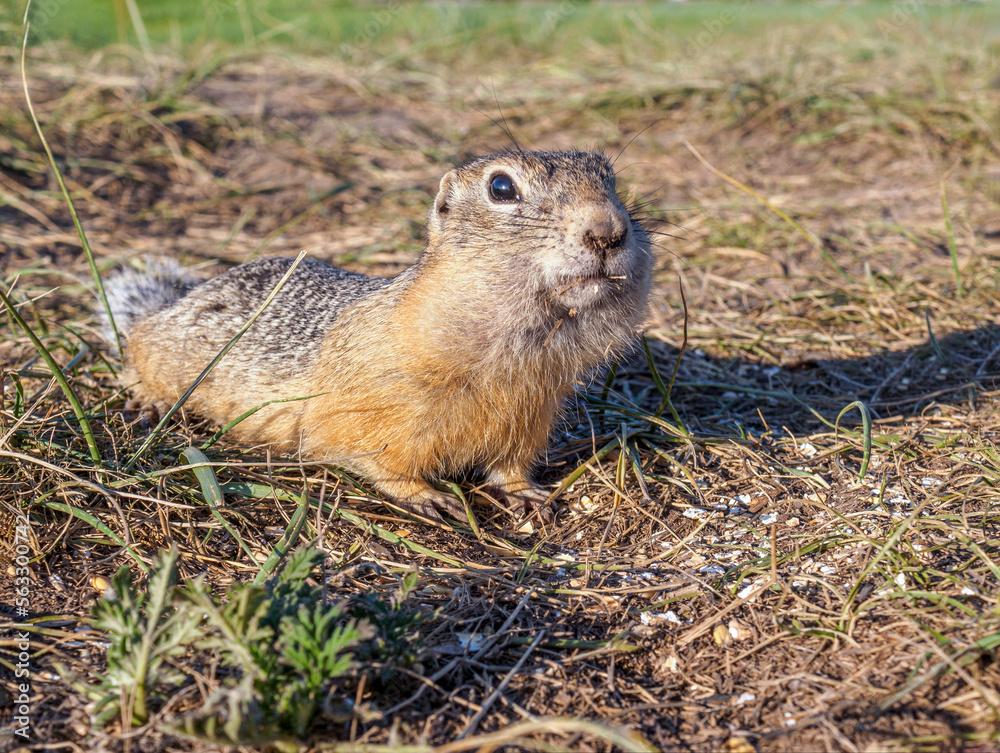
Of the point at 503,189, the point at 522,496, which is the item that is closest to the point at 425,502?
the point at 522,496

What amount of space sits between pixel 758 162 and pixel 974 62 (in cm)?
292

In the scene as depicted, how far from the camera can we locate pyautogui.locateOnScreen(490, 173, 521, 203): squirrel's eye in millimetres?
3189

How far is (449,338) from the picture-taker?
3.19m

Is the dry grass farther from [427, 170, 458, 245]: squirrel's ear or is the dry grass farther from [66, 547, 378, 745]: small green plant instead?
[427, 170, 458, 245]: squirrel's ear

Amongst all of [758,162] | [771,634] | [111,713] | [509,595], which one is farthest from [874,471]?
[758,162]

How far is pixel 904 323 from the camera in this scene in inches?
201

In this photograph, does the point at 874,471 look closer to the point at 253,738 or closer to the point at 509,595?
the point at 509,595

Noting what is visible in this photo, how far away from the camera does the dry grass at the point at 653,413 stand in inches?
95.8
